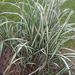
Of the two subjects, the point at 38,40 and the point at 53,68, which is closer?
the point at 38,40

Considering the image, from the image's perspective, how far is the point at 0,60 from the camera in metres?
1.64

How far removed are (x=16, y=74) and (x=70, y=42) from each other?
134 cm

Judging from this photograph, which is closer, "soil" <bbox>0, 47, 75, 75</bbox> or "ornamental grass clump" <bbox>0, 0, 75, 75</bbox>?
"ornamental grass clump" <bbox>0, 0, 75, 75</bbox>

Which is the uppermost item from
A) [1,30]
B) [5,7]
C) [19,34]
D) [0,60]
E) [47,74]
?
[5,7]

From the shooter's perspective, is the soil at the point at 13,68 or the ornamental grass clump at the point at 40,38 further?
the soil at the point at 13,68

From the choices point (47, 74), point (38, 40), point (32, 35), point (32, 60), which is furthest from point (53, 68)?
point (32, 35)

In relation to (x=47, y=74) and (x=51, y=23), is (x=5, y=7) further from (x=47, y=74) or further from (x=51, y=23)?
(x=47, y=74)

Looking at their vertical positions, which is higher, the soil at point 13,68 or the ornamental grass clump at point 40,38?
the ornamental grass clump at point 40,38

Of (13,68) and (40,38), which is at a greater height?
(40,38)

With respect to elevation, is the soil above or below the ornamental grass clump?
below

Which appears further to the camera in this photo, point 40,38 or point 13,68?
point 13,68

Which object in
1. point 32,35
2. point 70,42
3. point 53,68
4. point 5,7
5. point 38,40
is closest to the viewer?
point 32,35

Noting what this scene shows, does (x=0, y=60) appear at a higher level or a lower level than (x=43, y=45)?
lower

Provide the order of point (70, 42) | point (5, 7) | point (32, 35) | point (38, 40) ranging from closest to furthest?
1. point (32, 35)
2. point (38, 40)
3. point (70, 42)
4. point (5, 7)
